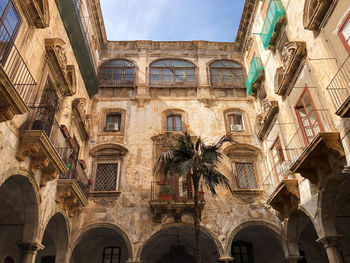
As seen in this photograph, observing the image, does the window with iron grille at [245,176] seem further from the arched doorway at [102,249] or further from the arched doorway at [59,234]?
the arched doorway at [59,234]

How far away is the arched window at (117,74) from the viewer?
19.6 m

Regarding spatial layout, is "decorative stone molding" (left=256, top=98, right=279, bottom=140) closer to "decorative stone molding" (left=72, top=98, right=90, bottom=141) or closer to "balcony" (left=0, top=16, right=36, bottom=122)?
"decorative stone molding" (left=72, top=98, right=90, bottom=141)

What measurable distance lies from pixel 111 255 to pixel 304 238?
1010cm

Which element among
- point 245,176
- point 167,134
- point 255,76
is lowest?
point 245,176

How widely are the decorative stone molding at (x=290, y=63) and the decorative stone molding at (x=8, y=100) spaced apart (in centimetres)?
962

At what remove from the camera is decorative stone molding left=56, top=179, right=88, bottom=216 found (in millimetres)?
12078

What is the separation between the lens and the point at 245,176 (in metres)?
16.5

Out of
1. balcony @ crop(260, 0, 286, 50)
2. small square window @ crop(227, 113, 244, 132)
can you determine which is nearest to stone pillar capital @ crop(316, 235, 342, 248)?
small square window @ crop(227, 113, 244, 132)

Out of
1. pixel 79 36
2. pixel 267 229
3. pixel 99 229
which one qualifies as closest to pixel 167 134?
pixel 99 229

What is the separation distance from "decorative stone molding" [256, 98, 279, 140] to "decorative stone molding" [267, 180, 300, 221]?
3.89m

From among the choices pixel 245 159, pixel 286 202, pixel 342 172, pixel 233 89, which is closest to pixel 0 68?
pixel 342 172

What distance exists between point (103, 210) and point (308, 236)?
10350mm

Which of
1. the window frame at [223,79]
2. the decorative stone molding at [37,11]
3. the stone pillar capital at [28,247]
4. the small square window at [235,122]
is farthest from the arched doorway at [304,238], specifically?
the decorative stone molding at [37,11]

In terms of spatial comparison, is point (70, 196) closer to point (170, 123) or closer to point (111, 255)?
point (111, 255)
